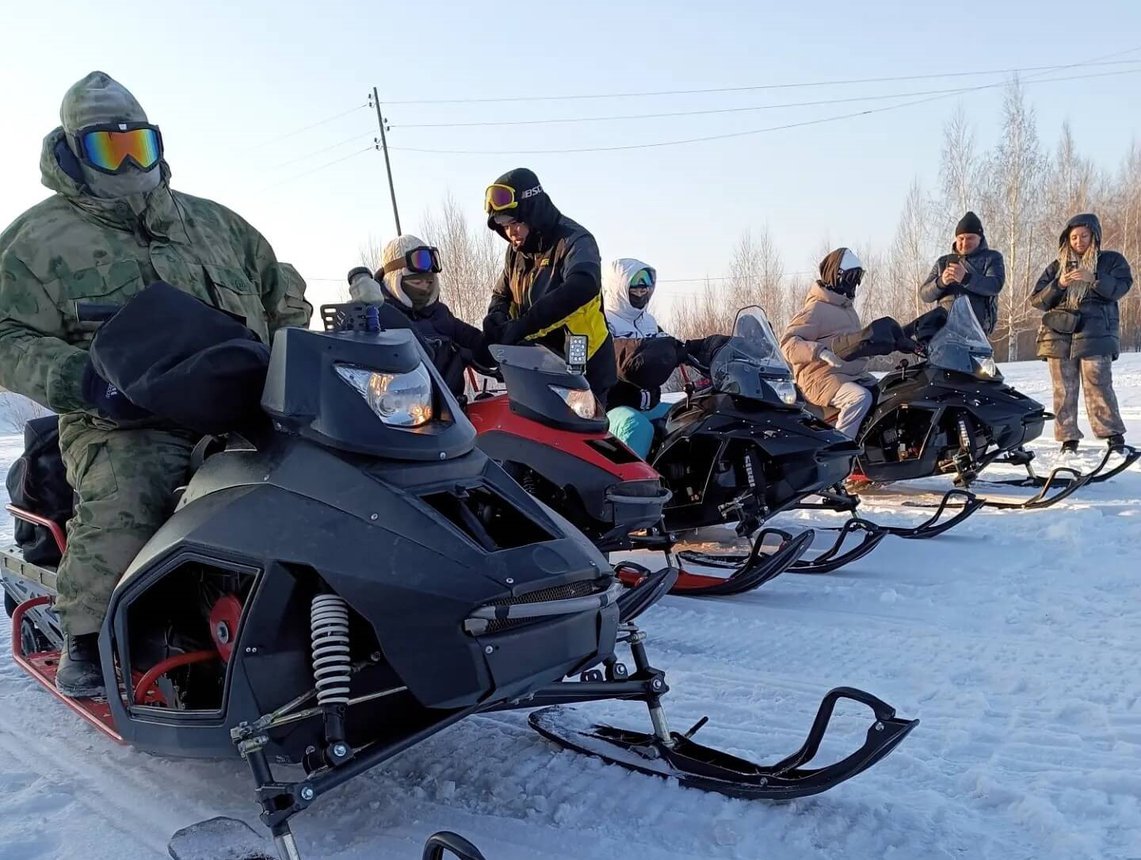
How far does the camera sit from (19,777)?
2488mm

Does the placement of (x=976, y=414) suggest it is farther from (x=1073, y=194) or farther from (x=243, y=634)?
(x=1073, y=194)

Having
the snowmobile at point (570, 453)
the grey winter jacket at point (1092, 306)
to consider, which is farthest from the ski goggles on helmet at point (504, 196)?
the grey winter jacket at point (1092, 306)

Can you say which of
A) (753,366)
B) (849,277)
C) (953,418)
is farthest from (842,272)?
(753,366)

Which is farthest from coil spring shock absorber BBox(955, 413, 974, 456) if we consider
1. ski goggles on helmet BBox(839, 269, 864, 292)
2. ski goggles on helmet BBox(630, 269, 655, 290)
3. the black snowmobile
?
ski goggles on helmet BBox(630, 269, 655, 290)

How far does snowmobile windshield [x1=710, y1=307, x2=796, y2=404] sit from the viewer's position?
494cm

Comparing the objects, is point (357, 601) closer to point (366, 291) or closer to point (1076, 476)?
point (366, 291)

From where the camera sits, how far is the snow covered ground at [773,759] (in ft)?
6.63

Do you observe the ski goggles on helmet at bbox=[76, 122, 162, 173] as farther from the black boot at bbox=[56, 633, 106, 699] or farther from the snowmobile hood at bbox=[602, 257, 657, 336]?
the snowmobile hood at bbox=[602, 257, 657, 336]

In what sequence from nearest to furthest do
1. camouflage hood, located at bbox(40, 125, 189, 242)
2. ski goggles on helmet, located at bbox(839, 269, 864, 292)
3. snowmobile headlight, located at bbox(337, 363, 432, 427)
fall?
snowmobile headlight, located at bbox(337, 363, 432, 427) → camouflage hood, located at bbox(40, 125, 189, 242) → ski goggles on helmet, located at bbox(839, 269, 864, 292)

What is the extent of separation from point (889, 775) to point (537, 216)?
10.7 ft

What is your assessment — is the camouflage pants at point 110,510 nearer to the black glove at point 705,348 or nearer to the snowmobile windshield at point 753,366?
the snowmobile windshield at point 753,366

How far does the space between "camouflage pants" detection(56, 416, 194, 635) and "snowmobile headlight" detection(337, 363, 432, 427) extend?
2.54 feet

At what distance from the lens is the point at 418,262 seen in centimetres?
509

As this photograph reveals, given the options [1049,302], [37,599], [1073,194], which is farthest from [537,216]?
[1073,194]
